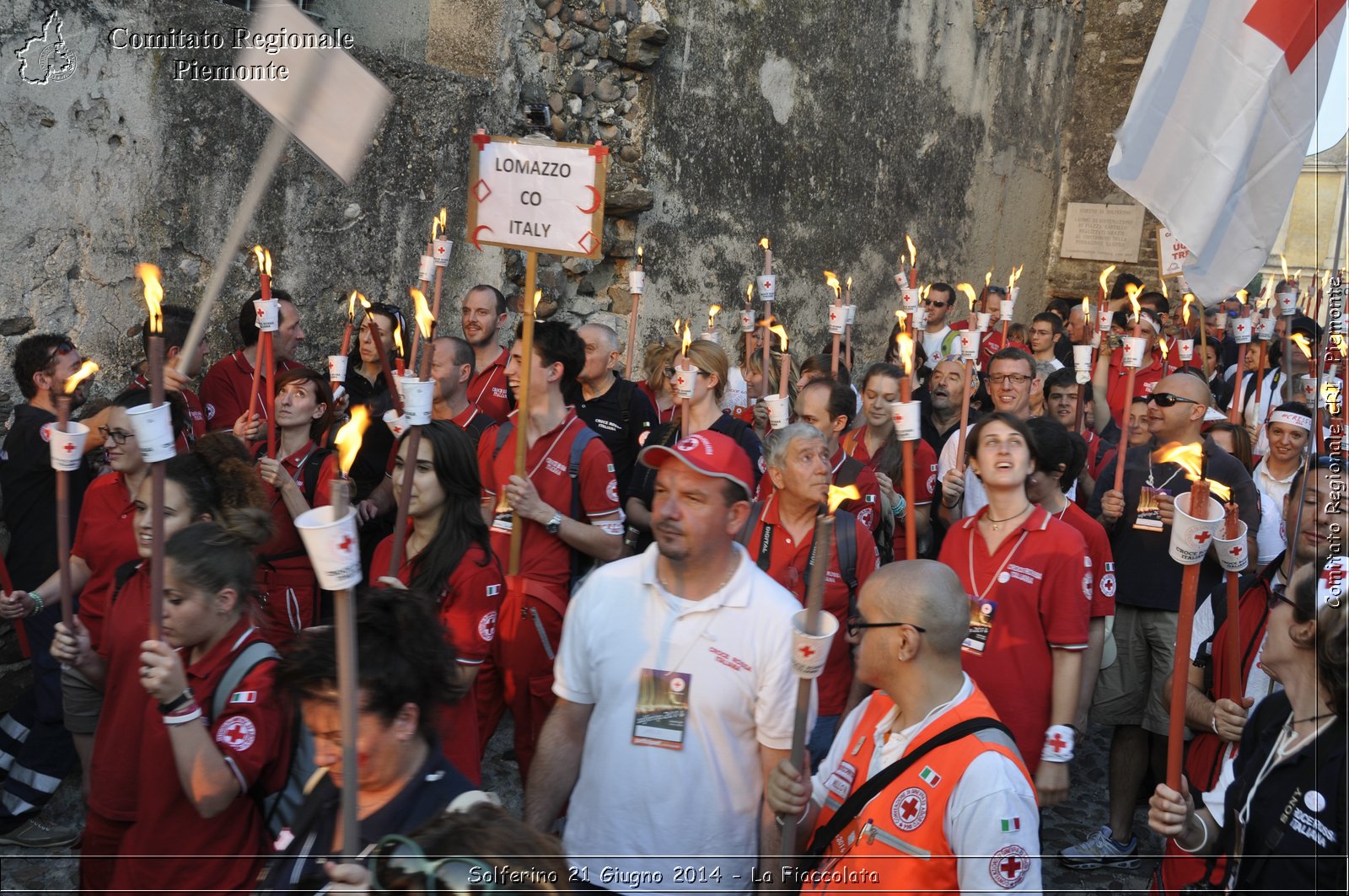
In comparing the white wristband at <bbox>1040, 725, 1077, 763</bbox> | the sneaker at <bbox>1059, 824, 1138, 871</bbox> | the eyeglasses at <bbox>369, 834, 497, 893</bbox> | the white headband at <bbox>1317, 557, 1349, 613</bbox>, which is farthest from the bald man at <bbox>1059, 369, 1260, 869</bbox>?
the eyeglasses at <bbox>369, 834, 497, 893</bbox>

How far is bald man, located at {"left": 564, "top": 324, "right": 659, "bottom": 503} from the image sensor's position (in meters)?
6.73

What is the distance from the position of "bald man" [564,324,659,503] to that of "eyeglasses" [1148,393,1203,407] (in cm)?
258

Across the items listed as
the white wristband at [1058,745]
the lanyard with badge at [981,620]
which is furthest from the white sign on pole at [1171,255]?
the white wristband at [1058,745]

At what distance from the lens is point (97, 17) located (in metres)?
6.33

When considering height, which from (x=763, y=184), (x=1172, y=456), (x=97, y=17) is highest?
(x=763, y=184)

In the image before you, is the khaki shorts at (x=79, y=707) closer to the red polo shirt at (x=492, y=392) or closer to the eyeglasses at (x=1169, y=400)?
the red polo shirt at (x=492, y=392)

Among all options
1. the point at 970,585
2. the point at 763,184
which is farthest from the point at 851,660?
the point at 763,184

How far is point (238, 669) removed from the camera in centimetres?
308

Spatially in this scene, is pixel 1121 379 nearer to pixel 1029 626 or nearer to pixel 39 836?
pixel 1029 626

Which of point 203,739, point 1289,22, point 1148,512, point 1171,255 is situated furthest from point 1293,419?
point 203,739

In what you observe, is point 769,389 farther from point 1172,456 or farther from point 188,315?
point 1172,456

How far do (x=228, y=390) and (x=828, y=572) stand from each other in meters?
3.52

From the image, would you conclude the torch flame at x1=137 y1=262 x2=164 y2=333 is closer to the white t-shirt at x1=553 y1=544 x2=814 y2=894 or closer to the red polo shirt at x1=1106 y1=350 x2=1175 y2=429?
the white t-shirt at x1=553 y1=544 x2=814 y2=894

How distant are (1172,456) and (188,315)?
5117 mm
